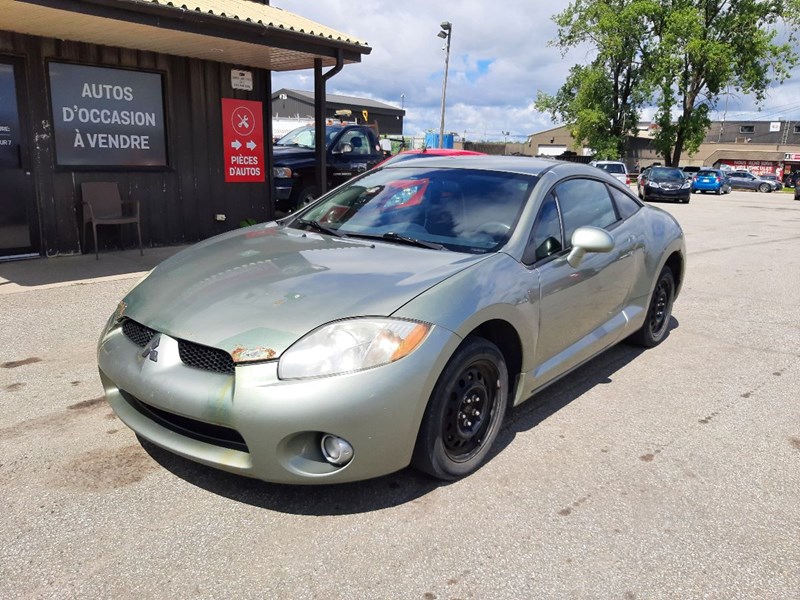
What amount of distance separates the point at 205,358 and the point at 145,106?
287 inches

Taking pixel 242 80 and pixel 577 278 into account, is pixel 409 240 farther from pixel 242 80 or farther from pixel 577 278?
pixel 242 80

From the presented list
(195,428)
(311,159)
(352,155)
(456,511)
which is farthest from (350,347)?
Result: (352,155)

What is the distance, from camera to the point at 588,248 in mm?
3543

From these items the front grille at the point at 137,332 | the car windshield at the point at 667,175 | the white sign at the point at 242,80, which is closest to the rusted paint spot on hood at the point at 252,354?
the front grille at the point at 137,332

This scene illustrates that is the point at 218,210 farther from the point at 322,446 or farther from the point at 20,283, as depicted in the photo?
the point at 322,446

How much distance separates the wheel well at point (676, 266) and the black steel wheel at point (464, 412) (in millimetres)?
2752

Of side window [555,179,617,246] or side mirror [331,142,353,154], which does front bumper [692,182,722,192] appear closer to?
side mirror [331,142,353,154]

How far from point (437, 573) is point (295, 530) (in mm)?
617

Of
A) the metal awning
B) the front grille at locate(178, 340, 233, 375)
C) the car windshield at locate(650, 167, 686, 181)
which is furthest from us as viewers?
the car windshield at locate(650, 167, 686, 181)

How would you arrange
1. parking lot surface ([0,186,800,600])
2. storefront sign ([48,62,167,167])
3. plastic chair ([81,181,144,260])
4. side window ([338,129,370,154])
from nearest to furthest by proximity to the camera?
1. parking lot surface ([0,186,800,600])
2. storefront sign ([48,62,167,167])
3. plastic chair ([81,181,144,260])
4. side window ([338,129,370,154])

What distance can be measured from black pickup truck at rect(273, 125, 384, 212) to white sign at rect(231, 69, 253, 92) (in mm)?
1493

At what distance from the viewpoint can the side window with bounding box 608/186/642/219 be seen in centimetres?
468

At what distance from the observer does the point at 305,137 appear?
1230 centimetres

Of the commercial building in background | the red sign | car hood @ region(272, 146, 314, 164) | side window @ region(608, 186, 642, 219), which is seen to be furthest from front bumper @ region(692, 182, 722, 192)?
side window @ region(608, 186, 642, 219)
